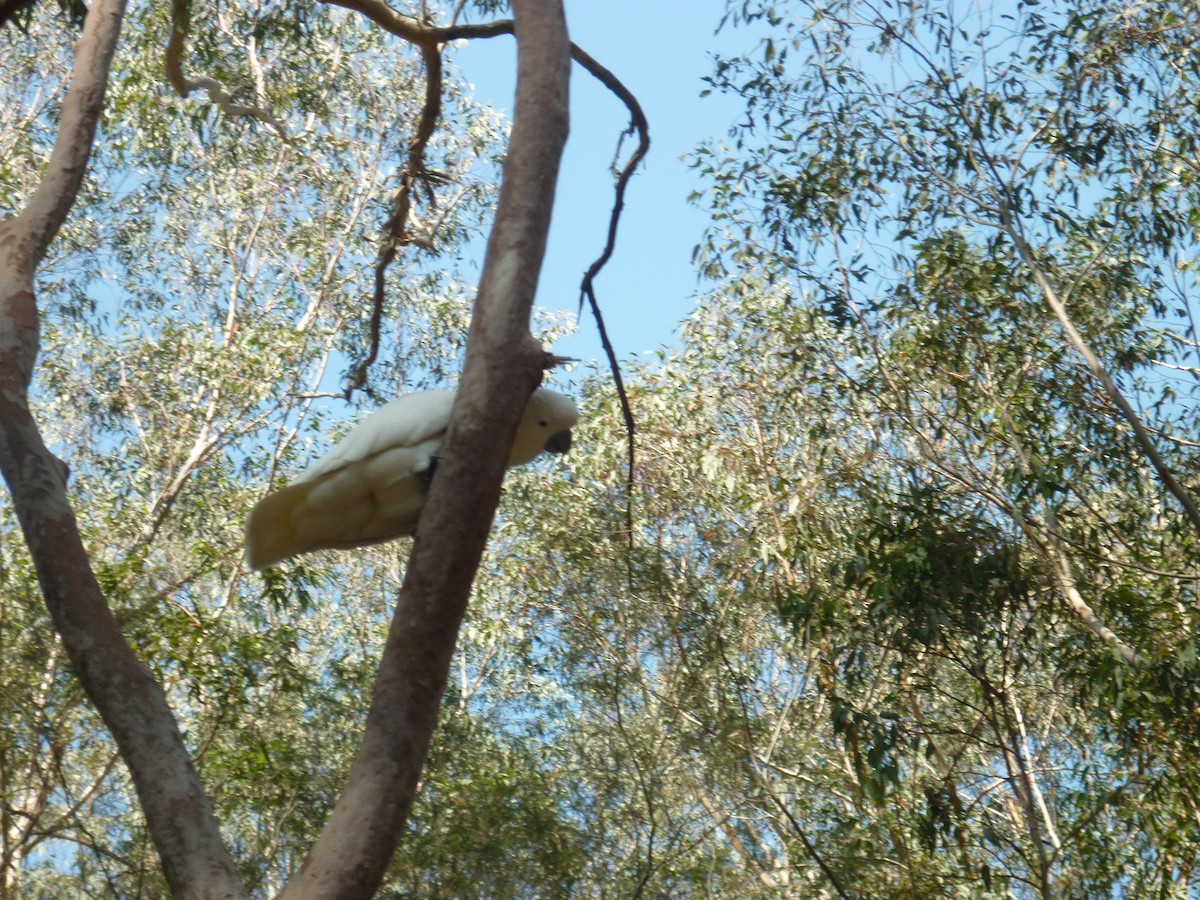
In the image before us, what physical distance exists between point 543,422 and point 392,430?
1.54 feet

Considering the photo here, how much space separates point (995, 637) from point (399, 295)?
5.84 meters

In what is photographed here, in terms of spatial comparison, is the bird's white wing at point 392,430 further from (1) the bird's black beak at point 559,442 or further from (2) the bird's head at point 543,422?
(1) the bird's black beak at point 559,442

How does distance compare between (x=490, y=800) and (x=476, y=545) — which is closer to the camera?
(x=476, y=545)

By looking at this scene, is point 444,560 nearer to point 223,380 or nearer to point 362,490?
point 362,490

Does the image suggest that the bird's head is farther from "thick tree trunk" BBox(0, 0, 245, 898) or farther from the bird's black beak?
"thick tree trunk" BBox(0, 0, 245, 898)

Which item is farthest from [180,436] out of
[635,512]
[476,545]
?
[476,545]

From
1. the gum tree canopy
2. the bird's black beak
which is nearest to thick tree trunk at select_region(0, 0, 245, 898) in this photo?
the gum tree canopy

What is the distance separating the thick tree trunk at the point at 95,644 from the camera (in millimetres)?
1649

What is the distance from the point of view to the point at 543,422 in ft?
8.98

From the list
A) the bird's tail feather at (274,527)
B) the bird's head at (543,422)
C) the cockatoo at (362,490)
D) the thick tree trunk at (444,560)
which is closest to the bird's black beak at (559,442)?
the bird's head at (543,422)

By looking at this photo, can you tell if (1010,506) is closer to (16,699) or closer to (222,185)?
(16,699)

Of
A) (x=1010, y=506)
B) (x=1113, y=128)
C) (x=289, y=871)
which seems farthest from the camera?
(x=289, y=871)

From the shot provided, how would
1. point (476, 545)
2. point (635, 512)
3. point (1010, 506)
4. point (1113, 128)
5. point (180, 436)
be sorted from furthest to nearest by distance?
point (180, 436)
point (635, 512)
point (1113, 128)
point (1010, 506)
point (476, 545)

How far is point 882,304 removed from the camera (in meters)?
5.84
